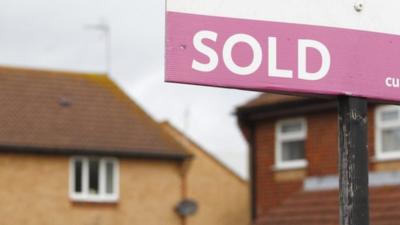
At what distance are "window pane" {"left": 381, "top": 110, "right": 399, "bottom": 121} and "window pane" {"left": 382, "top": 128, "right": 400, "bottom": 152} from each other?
0.26 m

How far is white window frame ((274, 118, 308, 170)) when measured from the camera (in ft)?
96.2

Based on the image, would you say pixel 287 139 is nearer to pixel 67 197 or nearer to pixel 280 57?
pixel 67 197

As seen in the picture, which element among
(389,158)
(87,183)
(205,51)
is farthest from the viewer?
(87,183)

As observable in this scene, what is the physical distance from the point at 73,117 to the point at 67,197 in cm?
282

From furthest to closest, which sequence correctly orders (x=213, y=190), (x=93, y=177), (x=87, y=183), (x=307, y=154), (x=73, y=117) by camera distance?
(x=213, y=190), (x=73, y=117), (x=93, y=177), (x=87, y=183), (x=307, y=154)

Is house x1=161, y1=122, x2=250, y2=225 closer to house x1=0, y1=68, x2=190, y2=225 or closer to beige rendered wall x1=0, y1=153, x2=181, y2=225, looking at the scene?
beige rendered wall x1=0, y1=153, x2=181, y2=225

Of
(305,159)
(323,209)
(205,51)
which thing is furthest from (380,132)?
(205,51)

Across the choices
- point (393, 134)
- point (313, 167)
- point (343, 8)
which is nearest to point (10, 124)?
point (313, 167)

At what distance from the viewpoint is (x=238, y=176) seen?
141 ft

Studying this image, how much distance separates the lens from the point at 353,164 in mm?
4730

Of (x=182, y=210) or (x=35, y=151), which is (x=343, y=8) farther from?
(x=182, y=210)

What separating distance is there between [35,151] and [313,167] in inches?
398

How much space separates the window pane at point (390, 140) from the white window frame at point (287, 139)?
2641 mm

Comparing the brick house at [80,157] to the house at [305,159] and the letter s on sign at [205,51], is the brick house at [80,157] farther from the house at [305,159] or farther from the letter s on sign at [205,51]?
the letter s on sign at [205,51]
